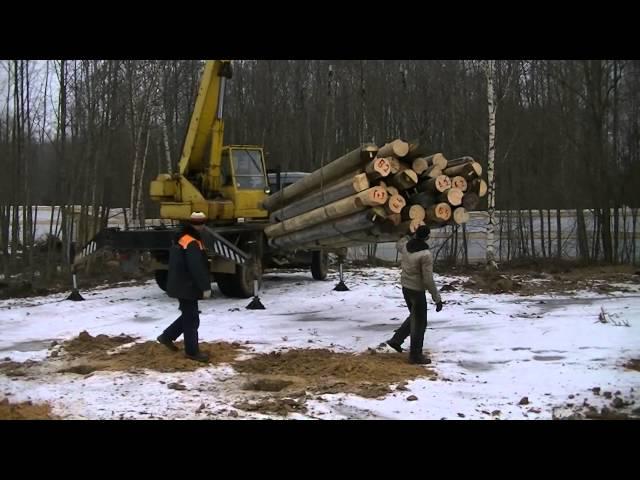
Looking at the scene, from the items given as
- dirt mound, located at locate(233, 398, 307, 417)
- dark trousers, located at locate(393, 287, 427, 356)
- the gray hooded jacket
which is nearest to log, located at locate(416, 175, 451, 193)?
the gray hooded jacket

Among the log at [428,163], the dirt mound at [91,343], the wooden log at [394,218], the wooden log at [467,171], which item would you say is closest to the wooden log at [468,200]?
the wooden log at [467,171]

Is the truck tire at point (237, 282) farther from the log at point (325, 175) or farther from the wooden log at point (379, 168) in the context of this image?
the wooden log at point (379, 168)

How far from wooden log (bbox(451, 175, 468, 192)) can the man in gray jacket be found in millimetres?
1846

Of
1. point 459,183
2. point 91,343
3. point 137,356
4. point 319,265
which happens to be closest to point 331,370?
point 137,356

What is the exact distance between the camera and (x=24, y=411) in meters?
5.73

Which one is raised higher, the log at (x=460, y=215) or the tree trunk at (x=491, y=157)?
the tree trunk at (x=491, y=157)

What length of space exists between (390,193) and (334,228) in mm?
1380

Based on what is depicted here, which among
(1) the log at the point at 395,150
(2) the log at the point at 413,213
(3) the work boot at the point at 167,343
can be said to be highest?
(1) the log at the point at 395,150

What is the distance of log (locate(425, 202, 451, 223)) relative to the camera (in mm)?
9586

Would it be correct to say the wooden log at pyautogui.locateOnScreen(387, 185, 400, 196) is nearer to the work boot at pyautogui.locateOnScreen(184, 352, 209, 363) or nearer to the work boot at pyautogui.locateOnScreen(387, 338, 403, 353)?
the work boot at pyautogui.locateOnScreen(387, 338, 403, 353)

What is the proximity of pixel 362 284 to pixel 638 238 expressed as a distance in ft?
37.6

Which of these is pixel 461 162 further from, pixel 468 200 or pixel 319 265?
pixel 319 265

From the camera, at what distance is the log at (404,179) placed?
9297 mm

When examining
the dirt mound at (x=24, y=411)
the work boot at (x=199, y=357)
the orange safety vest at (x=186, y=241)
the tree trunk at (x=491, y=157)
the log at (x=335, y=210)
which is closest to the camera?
the dirt mound at (x=24, y=411)
